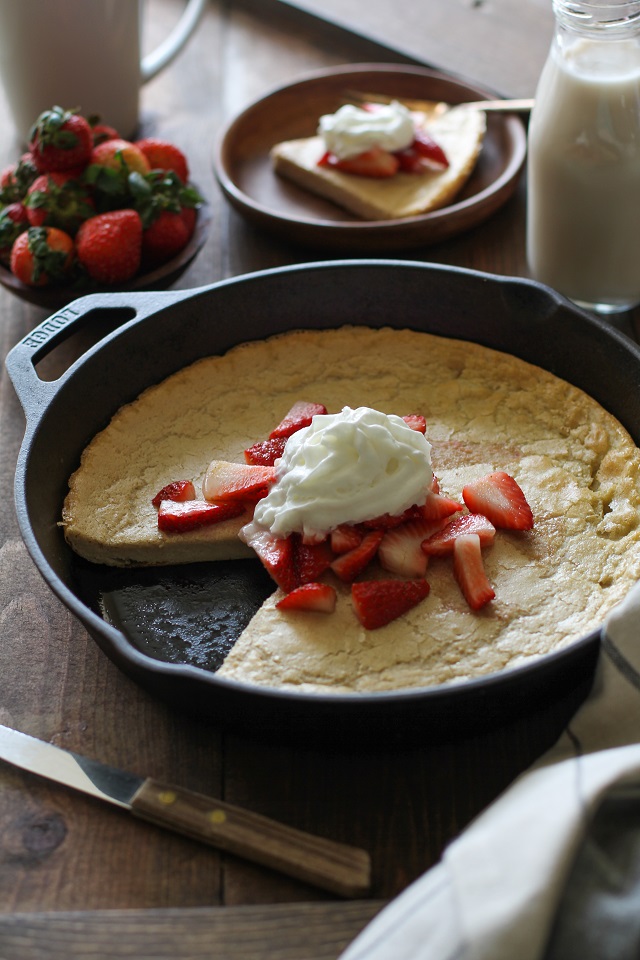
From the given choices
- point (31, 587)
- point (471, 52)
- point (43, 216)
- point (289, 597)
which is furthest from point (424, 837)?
point (471, 52)

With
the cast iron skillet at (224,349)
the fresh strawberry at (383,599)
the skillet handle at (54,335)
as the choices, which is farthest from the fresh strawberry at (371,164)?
the fresh strawberry at (383,599)

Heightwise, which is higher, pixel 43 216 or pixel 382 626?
A: pixel 43 216

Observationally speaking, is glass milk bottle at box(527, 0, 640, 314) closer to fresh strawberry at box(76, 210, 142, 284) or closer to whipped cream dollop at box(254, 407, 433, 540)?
whipped cream dollop at box(254, 407, 433, 540)

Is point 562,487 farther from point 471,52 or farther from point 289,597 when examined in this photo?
point 471,52

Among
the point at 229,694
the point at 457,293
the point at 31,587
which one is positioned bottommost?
the point at 31,587

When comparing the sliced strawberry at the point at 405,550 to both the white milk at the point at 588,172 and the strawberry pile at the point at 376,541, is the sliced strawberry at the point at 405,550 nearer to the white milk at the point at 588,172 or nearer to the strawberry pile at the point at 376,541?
the strawberry pile at the point at 376,541

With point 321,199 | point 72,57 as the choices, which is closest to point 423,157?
point 321,199

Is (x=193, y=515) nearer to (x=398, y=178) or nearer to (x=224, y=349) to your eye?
(x=224, y=349)
